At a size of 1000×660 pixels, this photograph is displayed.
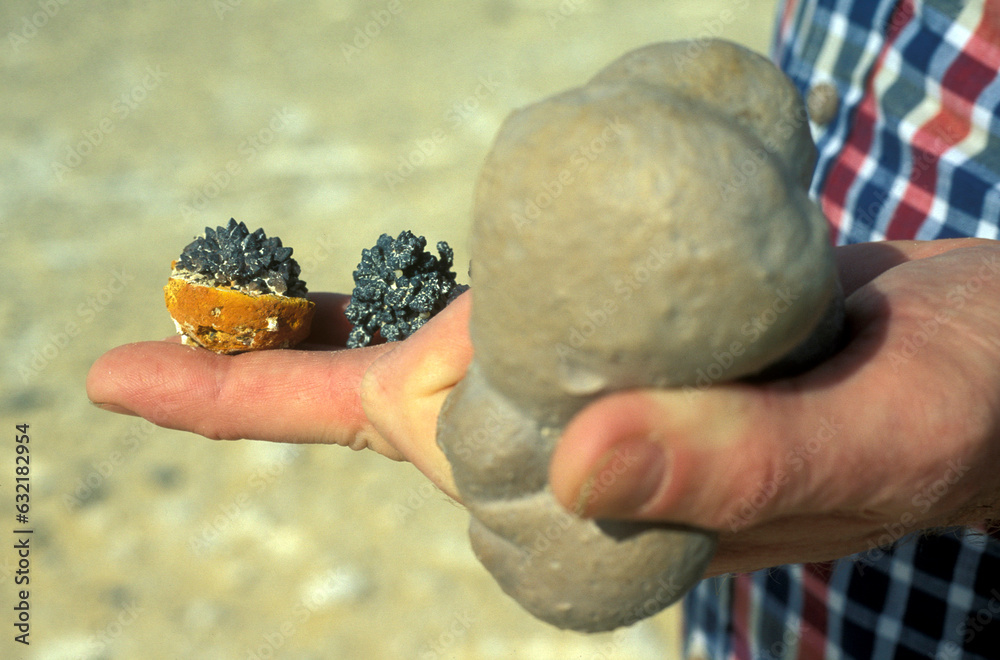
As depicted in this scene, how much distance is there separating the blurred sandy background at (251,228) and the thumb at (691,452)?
2.23 meters

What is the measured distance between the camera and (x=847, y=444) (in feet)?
4.00

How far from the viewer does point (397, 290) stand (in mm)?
2230

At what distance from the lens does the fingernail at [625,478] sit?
114 centimetres

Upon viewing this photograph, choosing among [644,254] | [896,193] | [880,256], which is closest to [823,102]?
[896,193]

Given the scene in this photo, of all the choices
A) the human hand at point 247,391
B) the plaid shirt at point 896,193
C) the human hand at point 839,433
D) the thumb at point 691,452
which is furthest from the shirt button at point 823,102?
the thumb at point 691,452

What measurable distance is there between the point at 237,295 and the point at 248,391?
0.24 m

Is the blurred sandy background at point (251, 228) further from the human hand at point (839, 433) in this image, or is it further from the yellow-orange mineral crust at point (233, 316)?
the human hand at point (839, 433)

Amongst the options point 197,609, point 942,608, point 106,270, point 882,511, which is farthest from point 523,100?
point 882,511

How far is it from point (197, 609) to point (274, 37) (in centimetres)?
462

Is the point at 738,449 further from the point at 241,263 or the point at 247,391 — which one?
Result: the point at 241,263

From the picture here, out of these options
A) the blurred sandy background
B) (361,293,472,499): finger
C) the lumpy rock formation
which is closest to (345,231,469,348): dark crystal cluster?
(361,293,472,499): finger

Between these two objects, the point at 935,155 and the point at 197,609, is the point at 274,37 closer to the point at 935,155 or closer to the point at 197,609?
the point at 197,609

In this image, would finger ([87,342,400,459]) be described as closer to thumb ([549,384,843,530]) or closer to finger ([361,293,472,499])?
finger ([361,293,472,499])

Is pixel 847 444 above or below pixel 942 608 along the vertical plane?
→ above
